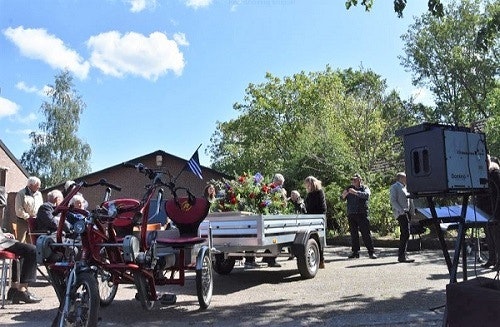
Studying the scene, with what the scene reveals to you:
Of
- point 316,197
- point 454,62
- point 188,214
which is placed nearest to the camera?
point 188,214

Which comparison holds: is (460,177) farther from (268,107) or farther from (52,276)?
(268,107)

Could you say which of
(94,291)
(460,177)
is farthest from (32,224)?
(460,177)

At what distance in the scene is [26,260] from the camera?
681cm

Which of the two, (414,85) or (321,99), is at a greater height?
(414,85)

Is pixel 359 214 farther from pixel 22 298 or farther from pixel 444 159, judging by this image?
pixel 22 298

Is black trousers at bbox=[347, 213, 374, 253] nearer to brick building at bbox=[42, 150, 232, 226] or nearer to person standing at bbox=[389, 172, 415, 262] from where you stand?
person standing at bbox=[389, 172, 415, 262]

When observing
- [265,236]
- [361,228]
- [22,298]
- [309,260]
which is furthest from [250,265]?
[22,298]

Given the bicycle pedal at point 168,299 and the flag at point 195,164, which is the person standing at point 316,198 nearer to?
the flag at point 195,164

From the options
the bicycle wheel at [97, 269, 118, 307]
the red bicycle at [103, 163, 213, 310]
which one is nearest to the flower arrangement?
the red bicycle at [103, 163, 213, 310]

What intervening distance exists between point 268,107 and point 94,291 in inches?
1210

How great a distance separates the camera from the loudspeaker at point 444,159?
4539mm

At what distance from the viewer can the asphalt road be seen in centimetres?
551

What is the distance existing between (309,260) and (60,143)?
41296 mm

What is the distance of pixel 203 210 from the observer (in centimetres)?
667
